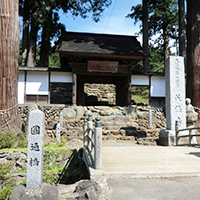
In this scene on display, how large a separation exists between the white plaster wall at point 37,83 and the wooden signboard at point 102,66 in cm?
312

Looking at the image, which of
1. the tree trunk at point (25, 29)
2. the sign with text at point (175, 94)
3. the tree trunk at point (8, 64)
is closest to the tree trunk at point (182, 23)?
the sign with text at point (175, 94)

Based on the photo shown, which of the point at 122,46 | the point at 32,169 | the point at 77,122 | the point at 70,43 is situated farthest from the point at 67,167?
the point at 122,46

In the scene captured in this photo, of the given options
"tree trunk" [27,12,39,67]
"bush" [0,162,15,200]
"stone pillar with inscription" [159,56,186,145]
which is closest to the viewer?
"bush" [0,162,15,200]

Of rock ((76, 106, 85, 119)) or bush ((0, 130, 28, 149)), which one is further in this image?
rock ((76, 106, 85, 119))

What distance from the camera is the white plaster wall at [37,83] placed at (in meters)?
11.1

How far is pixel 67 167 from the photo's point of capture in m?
5.65

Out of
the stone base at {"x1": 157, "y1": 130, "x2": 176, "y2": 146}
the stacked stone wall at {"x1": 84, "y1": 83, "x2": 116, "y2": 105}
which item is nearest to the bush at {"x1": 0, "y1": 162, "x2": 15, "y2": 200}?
the stone base at {"x1": 157, "y1": 130, "x2": 176, "y2": 146}

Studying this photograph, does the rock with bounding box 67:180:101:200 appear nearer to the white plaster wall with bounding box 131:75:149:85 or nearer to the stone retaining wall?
the stone retaining wall

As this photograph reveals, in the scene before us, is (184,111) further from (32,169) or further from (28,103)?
(28,103)

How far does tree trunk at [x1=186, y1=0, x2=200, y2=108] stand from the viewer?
917 cm

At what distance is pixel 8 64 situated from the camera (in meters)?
6.82

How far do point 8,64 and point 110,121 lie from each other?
5.87 metres

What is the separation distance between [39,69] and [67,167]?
751 cm

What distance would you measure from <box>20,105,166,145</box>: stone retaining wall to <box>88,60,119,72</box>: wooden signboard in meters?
2.69
